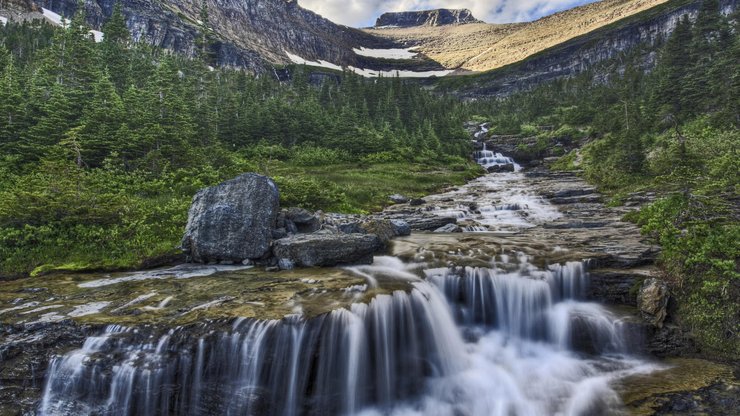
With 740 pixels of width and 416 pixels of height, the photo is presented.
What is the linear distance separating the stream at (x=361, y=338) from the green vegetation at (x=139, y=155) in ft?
9.86

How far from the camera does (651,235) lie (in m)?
12.8

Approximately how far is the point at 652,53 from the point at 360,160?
103468 millimetres

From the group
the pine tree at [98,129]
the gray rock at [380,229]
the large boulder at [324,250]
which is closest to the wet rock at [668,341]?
the large boulder at [324,250]

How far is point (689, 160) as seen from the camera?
10648 mm

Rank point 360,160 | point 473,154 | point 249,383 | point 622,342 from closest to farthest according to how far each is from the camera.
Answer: point 249,383, point 622,342, point 360,160, point 473,154

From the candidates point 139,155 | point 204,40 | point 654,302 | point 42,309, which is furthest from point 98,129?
point 204,40

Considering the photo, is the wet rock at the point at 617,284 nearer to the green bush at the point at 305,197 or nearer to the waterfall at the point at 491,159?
the green bush at the point at 305,197

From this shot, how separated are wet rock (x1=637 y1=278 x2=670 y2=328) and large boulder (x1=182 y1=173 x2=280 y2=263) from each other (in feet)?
37.8

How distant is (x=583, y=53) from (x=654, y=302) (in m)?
188

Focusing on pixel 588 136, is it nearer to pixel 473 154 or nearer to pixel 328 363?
pixel 473 154

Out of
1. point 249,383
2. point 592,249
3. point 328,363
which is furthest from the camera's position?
point 592,249

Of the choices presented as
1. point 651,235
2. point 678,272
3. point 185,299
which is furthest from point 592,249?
point 185,299

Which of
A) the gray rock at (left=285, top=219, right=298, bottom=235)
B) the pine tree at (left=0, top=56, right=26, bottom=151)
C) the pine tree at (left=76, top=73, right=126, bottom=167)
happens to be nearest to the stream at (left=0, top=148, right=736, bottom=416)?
the gray rock at (left=285, top=219, right=298, bottom=235)

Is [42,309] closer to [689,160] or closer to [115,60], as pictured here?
[689,160]
